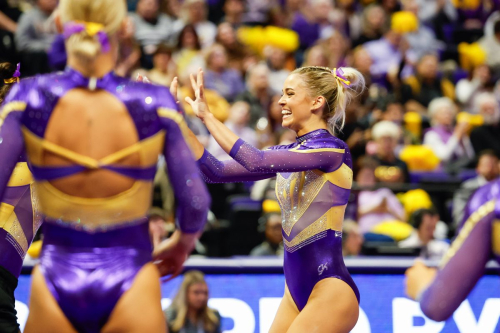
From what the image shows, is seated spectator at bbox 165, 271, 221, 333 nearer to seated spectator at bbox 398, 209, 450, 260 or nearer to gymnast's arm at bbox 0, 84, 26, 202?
seated spectator at bbox 398, 209, 450, 260

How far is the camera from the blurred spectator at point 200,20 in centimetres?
1004

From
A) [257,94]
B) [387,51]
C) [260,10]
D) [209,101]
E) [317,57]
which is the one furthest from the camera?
[260,10]

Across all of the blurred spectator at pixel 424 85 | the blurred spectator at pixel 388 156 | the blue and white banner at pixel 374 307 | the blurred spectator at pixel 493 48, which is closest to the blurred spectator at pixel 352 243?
the blue and white banner at pixel 374 307

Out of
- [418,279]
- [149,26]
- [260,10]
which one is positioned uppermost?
[418,279]

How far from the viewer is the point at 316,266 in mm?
3855

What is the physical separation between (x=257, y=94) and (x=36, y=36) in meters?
2.62

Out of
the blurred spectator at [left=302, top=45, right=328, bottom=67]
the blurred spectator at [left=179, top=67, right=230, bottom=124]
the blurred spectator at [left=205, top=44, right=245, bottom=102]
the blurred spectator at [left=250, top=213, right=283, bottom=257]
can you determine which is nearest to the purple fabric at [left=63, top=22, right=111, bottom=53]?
the blurred spectator at [left=250, top=213, right=283, bottom=257]

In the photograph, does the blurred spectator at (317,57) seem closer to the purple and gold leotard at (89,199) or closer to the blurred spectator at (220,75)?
the blurred spectator at (220,75)

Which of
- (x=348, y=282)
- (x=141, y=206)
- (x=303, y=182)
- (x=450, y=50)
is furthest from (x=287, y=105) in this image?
(x=450, y=50)

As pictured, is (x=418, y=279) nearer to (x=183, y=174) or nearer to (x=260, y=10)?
(x=183, y=174)

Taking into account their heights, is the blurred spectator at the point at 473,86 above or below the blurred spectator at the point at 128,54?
below

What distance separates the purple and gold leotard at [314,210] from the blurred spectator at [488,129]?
5986 millimetres

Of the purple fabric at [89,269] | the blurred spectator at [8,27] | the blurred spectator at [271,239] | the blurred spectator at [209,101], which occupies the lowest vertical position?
the blurred spectator at [271,239]

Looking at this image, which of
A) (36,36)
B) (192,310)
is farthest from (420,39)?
(192,310)
